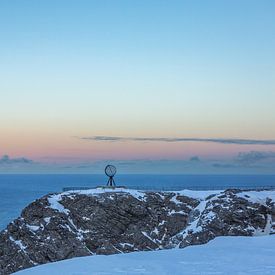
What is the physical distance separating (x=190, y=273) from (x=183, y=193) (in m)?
48.9

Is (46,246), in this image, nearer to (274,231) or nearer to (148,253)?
(274,231)

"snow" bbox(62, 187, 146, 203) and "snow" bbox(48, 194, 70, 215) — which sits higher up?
"snow" bbox(62, 187, 146, 203)

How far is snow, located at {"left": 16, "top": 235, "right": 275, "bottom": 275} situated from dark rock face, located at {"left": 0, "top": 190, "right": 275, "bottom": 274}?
3319 cm

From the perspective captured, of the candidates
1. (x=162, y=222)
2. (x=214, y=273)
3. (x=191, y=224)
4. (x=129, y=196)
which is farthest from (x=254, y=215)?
(x=214, y=273)

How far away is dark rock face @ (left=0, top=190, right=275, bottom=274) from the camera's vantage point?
4966 cm

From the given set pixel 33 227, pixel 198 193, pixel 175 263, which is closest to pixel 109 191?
pixel 33 227

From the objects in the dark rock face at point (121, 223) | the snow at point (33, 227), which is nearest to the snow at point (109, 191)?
the dark rock face at point (121, 223)

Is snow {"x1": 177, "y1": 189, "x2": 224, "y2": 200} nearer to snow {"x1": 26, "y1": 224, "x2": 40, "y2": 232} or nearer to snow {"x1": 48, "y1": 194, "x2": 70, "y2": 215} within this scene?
snow {"x1": 48, "y1": 194, "x2": 70, "y2": 215}

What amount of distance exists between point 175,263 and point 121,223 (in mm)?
42693

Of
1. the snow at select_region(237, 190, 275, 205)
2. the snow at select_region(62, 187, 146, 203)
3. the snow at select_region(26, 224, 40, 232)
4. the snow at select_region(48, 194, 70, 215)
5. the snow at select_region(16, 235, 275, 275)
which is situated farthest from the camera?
the snow at select_region(62, 187, 146, 203)

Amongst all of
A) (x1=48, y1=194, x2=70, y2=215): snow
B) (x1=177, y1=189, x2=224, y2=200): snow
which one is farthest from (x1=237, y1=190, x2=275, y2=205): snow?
(x1=48, y1=194, x2=70, y2=215): snow

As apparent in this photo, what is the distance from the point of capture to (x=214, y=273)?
1186 cm

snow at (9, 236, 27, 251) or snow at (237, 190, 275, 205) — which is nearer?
snow at (9, 236, 27, 251)

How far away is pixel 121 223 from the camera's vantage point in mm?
55188
